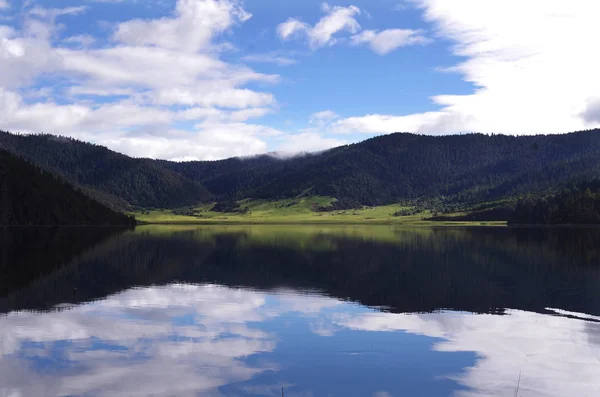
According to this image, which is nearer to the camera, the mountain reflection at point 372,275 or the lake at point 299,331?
the lake at point 299,331

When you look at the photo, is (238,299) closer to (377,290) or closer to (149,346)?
(377,290)

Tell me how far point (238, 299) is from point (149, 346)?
60.8ft

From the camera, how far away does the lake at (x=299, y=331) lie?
2619cm

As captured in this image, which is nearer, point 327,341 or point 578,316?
point 327,341

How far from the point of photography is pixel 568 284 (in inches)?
2324

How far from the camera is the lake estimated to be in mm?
26188

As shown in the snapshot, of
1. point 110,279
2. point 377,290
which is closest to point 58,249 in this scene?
point 110,279

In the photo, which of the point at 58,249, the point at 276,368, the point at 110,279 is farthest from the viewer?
the point at 58,249

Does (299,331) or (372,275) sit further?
(372,275)

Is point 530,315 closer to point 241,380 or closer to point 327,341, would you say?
point 327,341

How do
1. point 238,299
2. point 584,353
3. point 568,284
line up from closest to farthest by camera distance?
point 584,353 → point 238,299 → point 568,284

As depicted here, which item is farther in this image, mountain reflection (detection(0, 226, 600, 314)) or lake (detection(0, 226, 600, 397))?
mountain reflection (detection(0, 226, 600, 314))

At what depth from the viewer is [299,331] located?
3719 cm

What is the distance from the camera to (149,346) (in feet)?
107
